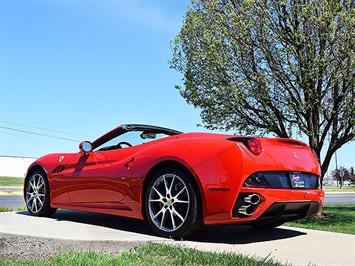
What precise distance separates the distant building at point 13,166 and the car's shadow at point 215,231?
49113 mm

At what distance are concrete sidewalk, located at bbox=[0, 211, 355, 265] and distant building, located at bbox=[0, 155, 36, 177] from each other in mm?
49320

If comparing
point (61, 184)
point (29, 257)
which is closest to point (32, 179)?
point (61, 184)

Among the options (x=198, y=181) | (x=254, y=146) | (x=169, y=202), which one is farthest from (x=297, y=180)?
Result: (x=169, y=202)

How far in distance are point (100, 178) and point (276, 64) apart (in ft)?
28.1

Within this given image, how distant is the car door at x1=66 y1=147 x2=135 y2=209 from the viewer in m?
5.51

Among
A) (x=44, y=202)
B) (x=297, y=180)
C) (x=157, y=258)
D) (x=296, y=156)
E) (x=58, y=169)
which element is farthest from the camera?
(x=44, y=202)

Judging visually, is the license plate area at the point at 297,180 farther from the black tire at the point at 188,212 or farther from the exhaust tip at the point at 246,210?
the black tire at the point at 188,212

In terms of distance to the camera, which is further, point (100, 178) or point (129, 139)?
point (129, 139)

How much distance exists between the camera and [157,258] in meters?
3.99

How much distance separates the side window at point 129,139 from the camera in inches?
240

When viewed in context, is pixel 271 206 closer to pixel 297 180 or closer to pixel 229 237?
pixel 297 180

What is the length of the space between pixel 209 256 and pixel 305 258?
3.20 feet

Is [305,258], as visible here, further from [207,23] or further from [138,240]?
[207,23]

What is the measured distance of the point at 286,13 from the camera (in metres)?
13.0
